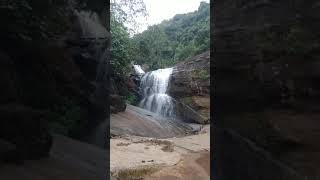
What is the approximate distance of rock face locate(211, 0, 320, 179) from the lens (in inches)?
121

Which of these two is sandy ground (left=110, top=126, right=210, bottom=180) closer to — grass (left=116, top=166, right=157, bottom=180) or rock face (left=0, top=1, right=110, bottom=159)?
grass (left=116, top=166, right=157, bottom=180)

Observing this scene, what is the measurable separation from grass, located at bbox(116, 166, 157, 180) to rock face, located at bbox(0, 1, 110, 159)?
66.8 inches

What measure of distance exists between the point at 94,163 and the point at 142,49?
1338 cm

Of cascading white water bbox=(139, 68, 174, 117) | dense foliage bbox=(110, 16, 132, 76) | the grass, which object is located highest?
dense foliage bbox=(110, 16, 132, 76)

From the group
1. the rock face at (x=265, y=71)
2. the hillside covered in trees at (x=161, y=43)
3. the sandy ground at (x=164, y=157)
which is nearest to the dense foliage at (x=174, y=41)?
the hillside covered in trees at (x=161, y=43)

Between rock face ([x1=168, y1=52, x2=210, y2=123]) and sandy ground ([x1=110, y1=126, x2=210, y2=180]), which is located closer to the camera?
sandy ground ([x1=110, y1=126, x2=210, y2=180])

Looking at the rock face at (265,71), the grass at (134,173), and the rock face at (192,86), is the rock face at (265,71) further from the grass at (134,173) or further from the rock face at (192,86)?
the rock face at (192,86)

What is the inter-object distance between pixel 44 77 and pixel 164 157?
399cm

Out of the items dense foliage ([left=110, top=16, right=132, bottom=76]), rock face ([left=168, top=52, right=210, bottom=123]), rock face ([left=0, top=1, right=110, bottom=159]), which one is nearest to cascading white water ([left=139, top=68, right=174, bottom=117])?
rock face ([left=168, top=52, right=210, bottom=123])

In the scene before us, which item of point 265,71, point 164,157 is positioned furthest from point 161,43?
point 265,71

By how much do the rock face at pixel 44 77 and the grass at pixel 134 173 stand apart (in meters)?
1.70

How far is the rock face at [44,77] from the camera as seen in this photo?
323 centimetres

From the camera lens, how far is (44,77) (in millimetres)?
3660

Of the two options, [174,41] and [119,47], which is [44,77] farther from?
[174,41]
